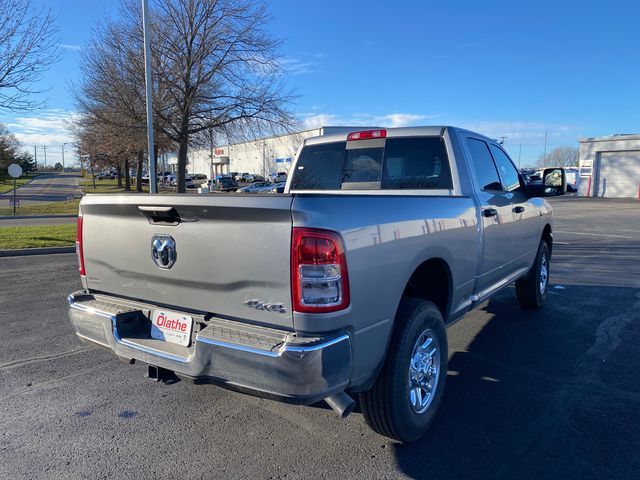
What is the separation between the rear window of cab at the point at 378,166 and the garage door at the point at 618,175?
39660 mm

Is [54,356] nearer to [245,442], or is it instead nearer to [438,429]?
[245,442]

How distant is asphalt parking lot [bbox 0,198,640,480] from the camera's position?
2779mm

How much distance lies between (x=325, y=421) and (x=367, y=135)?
2528 millimetres

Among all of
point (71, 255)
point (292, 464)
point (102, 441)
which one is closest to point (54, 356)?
point (102, 441)

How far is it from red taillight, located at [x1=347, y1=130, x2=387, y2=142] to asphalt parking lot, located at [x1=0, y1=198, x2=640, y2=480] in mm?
2217

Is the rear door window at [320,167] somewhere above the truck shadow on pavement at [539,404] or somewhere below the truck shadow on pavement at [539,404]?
above

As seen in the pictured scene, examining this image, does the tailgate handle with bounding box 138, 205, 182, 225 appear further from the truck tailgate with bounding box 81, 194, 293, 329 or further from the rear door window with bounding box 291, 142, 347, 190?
the rear door window with bounding box 291, 142, 347, 190

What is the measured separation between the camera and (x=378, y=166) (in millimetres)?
4281

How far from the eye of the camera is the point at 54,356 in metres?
4.48

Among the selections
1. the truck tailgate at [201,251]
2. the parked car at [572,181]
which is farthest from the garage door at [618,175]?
the truck tailgate at [201,251]

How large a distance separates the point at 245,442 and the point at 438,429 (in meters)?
1.30

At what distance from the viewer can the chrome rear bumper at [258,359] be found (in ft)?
7.33

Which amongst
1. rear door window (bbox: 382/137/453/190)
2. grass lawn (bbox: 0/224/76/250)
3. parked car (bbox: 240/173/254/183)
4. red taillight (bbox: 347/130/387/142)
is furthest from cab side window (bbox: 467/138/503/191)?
parked car (bbox: 240/173/254/183)

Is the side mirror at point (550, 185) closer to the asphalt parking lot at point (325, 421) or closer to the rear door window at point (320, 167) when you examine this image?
the asphalt parking lot at point (325, 421)
